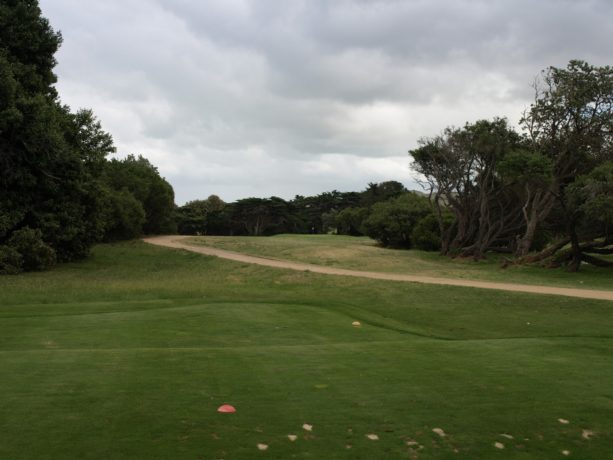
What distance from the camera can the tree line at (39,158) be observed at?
25391 mm

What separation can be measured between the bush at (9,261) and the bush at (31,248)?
0.36 m

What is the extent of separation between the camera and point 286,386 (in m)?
6.34

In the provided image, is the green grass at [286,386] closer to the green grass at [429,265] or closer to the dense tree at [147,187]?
the green grass at [429,265]

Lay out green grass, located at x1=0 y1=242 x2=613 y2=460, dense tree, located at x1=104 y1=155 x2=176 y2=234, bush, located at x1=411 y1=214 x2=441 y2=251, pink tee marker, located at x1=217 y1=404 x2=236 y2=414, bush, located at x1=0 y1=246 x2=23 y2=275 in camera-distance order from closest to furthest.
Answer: green grass, located at x1=0 y1=242 x2=613 y2=460, pink tee marker, located at x1=217 y1=404 x2=236 y2=414, bush, located at x1=0 y1=246 x2=23 y2=275, bush, located at x1=411 y1=214 x2=441 y2=251, dense tree, located at x1=104 y1=155 x2=176 y2=234

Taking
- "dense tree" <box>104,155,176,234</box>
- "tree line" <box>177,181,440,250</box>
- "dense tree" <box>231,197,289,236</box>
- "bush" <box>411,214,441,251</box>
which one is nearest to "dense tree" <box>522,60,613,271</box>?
"bush" <box>411,214,441,251</box>

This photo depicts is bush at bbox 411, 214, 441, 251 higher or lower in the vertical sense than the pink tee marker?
higher

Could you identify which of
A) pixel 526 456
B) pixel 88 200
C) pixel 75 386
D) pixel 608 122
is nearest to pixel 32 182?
pixel 88 200

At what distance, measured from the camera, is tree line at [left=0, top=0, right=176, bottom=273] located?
83.3 ft

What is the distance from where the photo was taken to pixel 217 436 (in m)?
4.74

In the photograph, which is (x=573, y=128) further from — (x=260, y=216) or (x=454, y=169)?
(x=260, y=216)

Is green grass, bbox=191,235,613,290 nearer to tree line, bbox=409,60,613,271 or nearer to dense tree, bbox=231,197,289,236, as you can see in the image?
tree line, bbox=409,60,613,271

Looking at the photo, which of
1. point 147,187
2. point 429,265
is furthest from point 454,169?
point 147,187

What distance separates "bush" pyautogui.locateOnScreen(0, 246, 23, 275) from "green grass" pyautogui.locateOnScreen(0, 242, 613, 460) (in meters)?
12.4

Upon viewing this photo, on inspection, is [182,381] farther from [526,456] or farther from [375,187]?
[375,187]
